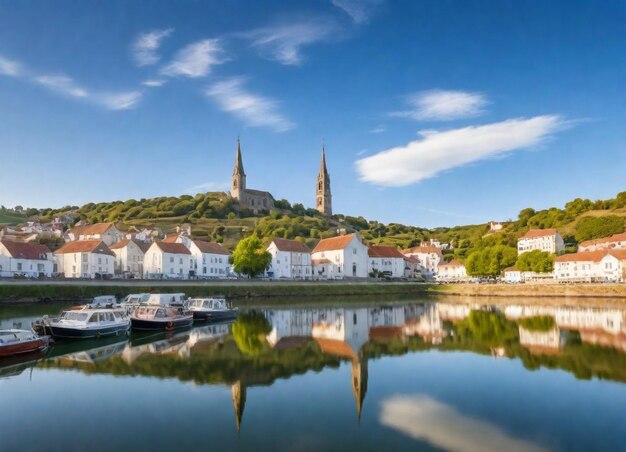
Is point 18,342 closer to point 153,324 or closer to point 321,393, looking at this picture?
point 153,324

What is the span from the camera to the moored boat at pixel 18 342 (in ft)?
72.5

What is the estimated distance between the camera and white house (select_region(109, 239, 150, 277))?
83.6m

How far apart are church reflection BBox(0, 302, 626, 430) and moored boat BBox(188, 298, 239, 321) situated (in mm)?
1342

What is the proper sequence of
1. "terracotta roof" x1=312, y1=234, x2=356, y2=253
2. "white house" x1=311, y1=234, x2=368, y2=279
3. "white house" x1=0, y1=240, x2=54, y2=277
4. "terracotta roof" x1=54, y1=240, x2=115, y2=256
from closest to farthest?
"white house" x1=0, y1=240, x2=54, y2=277
"terracotta roof" x1=54, y1=240, x2=115, y2=256
"white house" x1=311, y1=234, x2=368, y2=279
"terracotta roof" x1=312, y1=234, x2=356, y2=253

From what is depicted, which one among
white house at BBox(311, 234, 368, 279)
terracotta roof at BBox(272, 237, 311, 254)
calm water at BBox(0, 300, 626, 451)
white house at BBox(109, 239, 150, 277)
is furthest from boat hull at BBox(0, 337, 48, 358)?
white house at BBox(311, 234, 368, 279)

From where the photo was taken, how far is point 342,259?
314 ft

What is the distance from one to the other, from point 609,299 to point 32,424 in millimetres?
66101

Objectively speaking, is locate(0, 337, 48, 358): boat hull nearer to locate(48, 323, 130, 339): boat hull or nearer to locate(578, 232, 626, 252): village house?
locate(48, 323, 130, 339): boat hull

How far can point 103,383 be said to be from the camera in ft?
60.3

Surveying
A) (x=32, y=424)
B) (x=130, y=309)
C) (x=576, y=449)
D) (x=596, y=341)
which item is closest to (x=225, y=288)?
(x=130, y=309)

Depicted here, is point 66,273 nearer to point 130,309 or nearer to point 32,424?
point 130,309

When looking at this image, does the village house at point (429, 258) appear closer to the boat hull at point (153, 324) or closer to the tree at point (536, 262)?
the tree at point (536, 262)

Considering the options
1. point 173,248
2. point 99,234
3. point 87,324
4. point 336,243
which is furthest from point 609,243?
point 87,324

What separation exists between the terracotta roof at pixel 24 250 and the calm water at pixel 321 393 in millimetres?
46838
